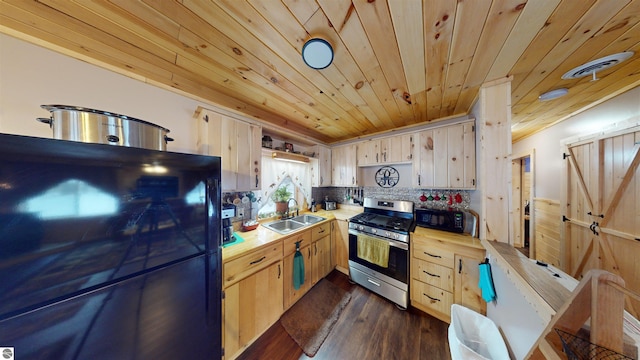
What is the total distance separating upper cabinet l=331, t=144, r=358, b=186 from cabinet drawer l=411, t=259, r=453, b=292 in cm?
133

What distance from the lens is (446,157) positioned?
201cm

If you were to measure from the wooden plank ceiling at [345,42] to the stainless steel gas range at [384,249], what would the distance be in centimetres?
147

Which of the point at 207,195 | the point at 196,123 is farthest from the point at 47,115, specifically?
the point at 207,195

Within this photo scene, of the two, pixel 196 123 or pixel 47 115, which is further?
pixel 196 123

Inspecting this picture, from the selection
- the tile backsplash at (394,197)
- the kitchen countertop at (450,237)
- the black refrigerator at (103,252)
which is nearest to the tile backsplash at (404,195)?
the tile backsplash at (394,197)

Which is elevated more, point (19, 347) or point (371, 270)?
point (19, 347)

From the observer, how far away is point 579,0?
2.59 feet

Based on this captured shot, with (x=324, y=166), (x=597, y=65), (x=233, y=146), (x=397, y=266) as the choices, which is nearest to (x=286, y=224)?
(x=324, y=166)

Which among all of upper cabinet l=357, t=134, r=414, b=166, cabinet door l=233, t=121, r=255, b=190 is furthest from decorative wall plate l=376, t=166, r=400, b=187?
cabinet door l=233, t=121, r=255, b=190

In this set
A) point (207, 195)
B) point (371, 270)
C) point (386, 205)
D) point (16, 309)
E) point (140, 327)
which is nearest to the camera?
point (16, 309)

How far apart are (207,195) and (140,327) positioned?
64 cm

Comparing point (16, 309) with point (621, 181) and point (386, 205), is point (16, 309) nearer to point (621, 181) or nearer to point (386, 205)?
point (386, 205)

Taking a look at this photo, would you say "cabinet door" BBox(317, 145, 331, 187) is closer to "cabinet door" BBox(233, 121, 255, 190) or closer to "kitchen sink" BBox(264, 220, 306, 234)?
"kitchen sink" BBox(264, 220, 306, 234)

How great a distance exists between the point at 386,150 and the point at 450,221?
1170 millimetres
